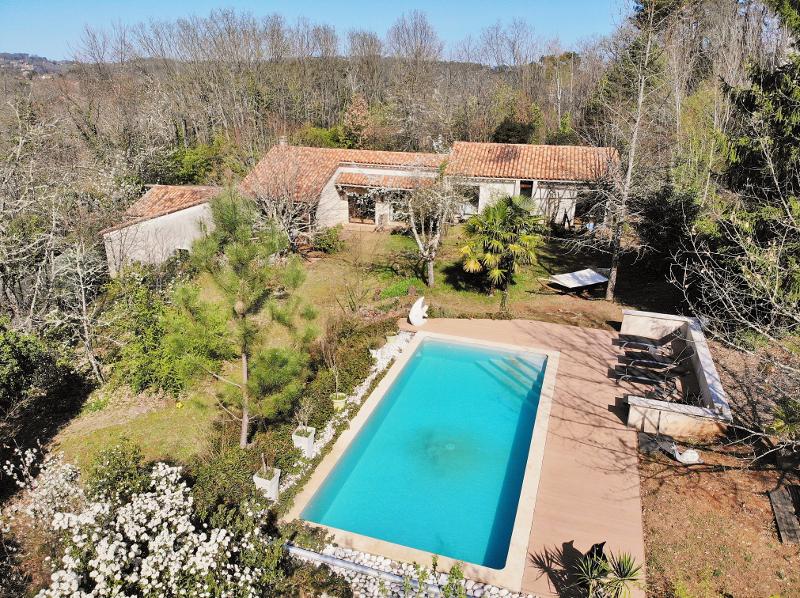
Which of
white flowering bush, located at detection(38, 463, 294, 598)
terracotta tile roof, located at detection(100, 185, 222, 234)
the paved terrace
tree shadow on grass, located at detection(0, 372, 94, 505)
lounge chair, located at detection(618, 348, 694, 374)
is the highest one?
terracotta tile roof, located at detection(100, 185, 222, 234)

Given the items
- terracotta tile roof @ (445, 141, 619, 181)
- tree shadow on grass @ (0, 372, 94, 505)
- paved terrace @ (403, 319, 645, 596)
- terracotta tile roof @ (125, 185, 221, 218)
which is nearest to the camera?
paved terrace @ (403, 319, 645, 596)

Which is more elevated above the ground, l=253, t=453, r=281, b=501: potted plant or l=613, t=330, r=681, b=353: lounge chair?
l=613, t=330, r=681, b=353: lounge chair

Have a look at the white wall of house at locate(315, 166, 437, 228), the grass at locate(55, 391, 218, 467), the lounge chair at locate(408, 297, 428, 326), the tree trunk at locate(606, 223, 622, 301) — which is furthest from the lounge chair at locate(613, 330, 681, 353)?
the white wall of house at locate(315, 166, 437, 228)

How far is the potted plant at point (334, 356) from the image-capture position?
43.2 ft

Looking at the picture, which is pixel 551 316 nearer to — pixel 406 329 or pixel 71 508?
pixel 406 329

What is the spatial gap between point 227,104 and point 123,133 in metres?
16.6

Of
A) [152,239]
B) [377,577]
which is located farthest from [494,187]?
[377,577]

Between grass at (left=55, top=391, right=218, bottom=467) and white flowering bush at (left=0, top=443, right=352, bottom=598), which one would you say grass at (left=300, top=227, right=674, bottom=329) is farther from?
white flowering bush at (left=0, top=443, right=352, bottom=598)

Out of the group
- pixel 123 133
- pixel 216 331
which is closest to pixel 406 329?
pixel 216 331

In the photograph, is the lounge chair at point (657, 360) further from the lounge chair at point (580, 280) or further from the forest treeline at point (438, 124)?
the lounge chair at point (580, 280)

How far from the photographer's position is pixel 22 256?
51.6 ft

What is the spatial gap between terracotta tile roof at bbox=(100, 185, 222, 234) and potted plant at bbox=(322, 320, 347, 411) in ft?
30.1

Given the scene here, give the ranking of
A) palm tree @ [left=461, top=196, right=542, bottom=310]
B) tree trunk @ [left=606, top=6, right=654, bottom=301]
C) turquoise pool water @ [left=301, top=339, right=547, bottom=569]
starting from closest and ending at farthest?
1. turquoise pool water @ [left=301, top=339, right=547, bottom=569]
2. tree trunk @ [left=606, top=6, right=654, bottom=301]
3. palm tree @ [left=461, top=196, right=542, bottom=310]

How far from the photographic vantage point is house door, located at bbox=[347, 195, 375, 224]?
30.7 meters
